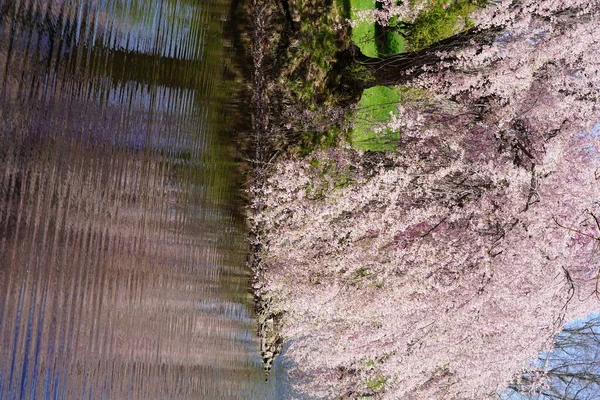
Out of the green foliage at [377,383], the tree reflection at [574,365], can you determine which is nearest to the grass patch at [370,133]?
the green foliage at [377,383]

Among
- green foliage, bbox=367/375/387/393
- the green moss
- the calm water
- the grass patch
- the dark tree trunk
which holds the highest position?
the green moss

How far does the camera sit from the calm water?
12.9ft

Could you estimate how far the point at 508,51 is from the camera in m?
6.40

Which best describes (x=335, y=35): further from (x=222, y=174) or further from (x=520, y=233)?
(x=520, y=233)

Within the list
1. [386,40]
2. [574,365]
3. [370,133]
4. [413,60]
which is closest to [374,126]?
[370,133]

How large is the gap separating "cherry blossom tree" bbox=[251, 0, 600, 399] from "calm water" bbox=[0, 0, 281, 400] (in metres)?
1.42

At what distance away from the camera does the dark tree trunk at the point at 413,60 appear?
6754 millimetres

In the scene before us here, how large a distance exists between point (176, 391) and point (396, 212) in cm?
366

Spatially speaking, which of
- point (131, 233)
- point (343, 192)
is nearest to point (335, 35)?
point (343, 192)

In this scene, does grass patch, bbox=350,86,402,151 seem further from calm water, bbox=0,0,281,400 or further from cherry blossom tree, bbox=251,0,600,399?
calm water, bbox=0,0,281,400

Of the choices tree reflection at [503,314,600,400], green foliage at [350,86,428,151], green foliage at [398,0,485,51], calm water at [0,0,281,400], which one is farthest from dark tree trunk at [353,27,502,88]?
tree reflection at [503,314,600,400]

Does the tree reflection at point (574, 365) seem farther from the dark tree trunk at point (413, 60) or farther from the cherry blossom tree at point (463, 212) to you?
the dark tree trunk at point (413, 60)

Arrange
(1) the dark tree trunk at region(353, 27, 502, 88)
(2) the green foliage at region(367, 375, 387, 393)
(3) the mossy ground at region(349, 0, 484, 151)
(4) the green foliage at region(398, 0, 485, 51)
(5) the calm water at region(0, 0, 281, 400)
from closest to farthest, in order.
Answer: (5) the calm water at region(0, 0, 281, 400), (1) the dark tree trunk at region(353, 27, 502, 88), (3) the mossy ground at region(349, 0, 484, 151), (4) the green foliage at region(398, 0, 485, 51), (2) the green foliage at region(367, 375, 387, 393)

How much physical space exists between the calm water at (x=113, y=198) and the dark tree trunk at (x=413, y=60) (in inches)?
91.9
